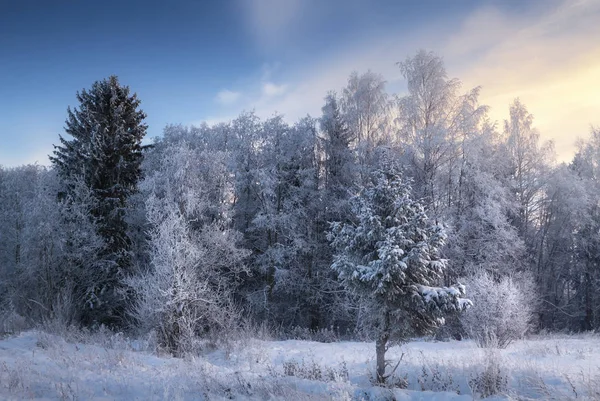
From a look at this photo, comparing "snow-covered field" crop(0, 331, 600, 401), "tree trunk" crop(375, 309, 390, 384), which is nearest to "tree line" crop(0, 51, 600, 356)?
"snow-covered field" crop(0, 331, 600, 401)

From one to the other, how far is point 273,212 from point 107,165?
9.33 metres

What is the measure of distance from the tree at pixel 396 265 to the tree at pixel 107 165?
13669mm

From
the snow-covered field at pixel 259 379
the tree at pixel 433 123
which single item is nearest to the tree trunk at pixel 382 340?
the snow-covered field at pixel 259 379

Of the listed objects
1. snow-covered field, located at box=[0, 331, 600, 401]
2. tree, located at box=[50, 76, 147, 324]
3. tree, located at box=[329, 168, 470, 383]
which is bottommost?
snow-covered field, located at box=[0, 331, 600, 401]

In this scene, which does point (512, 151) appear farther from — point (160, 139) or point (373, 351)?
point (160, 139)

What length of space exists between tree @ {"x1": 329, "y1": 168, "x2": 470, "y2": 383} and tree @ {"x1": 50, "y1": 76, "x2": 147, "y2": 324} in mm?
13669

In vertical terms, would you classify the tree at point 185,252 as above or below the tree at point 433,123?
below

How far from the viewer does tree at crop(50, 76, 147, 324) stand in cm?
1750

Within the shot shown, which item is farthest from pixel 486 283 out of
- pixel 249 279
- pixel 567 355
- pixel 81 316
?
pixel 81 316

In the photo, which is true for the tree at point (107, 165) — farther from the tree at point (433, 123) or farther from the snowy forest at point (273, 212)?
the tree at point (433, 123)

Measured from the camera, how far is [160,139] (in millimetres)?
23188

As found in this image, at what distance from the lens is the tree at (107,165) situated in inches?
689

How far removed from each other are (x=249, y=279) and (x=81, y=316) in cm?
848

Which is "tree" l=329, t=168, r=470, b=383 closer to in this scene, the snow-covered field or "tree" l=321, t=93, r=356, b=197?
the snow-covered field
